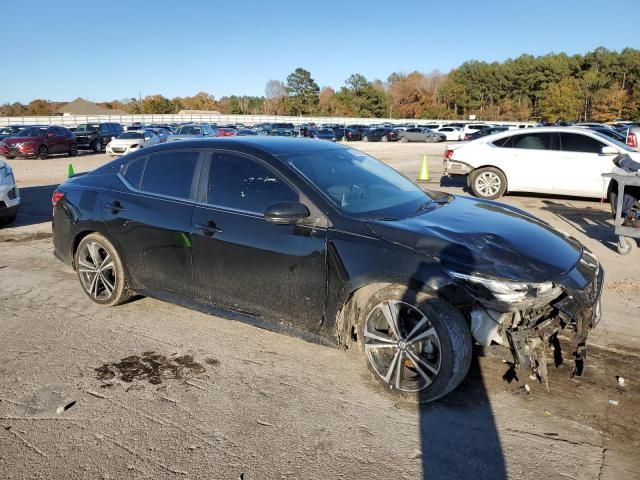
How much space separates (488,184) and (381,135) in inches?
1543

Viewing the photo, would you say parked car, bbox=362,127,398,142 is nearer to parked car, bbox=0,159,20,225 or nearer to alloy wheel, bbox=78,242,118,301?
parked car, bbox=0,159,20,225

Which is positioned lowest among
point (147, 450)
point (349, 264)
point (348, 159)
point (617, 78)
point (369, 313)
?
point (147, 450)

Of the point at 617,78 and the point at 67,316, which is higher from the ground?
the point at 617,78

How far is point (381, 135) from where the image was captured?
5025 centimetres

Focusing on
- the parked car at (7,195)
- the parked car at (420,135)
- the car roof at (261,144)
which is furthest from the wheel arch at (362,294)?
the parked car at (420,135)

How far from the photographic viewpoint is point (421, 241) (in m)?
3.45

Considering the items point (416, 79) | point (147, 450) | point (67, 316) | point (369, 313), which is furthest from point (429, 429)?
point (416, 79)

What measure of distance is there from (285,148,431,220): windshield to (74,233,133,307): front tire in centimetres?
204

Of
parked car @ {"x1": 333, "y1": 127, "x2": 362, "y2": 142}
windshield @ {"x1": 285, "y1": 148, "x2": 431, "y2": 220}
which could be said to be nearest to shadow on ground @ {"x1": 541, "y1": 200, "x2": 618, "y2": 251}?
windshield @ {"x1": 285, "y1": 148, "x2": 431, "y2": 220}

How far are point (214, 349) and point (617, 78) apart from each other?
102 meters

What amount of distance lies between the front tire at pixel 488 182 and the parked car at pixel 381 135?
128 ft

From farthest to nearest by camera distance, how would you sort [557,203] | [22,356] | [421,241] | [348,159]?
[557,203] < [348,159] < [22,356] < [421,241]

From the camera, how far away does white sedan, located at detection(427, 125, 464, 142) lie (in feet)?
159

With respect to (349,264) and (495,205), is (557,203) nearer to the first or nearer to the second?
(495,205)
